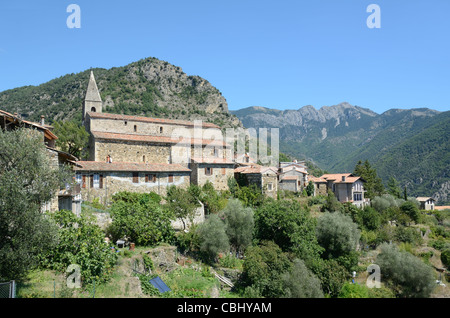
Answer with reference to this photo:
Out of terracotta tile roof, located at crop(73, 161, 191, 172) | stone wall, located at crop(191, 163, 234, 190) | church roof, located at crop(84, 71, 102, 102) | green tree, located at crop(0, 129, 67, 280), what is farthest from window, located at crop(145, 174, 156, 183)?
green tree, located at crop(0, 129, 67, 280)

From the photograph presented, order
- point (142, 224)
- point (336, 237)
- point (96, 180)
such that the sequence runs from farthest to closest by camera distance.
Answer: point (96, 180) < point (336, 237) < point (142, 224)

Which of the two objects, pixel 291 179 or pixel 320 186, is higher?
pixel 291 179

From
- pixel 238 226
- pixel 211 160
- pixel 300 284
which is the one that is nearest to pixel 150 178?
pixel 211 160

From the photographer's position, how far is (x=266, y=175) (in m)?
37.5

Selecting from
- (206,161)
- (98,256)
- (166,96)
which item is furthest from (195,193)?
(166,96)

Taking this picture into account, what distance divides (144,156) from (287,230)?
17.8 metres

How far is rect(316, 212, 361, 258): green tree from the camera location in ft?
93.5

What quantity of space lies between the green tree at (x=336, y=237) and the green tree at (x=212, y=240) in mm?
10113

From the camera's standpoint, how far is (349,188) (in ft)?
149

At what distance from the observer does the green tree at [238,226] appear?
26656 millimetres

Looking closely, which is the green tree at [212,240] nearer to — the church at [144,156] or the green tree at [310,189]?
the church at [144,156]

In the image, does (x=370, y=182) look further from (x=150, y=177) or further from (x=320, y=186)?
(x=150, y=177)

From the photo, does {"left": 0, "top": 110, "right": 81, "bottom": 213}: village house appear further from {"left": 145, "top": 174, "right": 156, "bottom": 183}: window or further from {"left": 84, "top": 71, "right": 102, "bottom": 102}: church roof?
{"left": 84, "top": 71, "right": 102, "bottom": 102}: church roof
